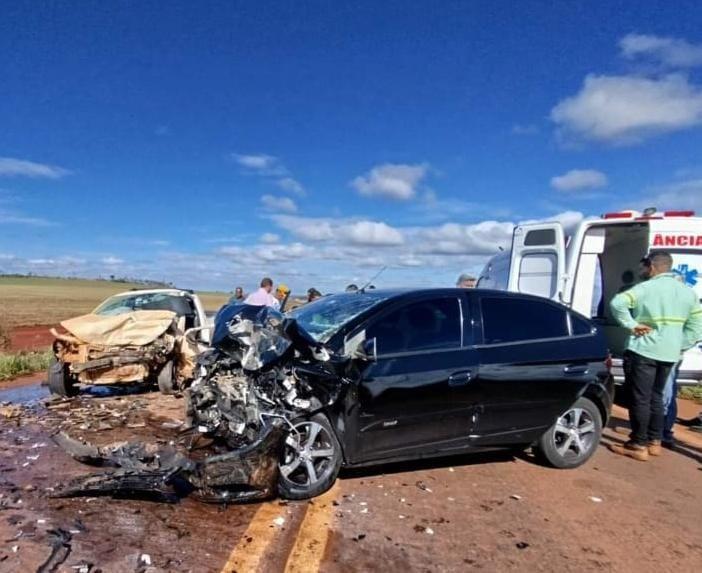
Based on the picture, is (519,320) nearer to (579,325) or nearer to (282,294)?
(579,325)

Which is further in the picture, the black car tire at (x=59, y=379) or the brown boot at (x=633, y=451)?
the black car tire at (x=59, y=379)

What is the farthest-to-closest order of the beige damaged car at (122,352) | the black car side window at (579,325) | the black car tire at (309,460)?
the beige damaged car at (122,352) < the black car side window at (579,325) < the black car tire at (309,460)

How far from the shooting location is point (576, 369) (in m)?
5.14

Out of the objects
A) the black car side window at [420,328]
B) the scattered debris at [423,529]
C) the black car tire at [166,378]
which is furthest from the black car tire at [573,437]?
the black car tire at [166,378]

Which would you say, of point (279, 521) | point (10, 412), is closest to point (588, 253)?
point (279, 521)

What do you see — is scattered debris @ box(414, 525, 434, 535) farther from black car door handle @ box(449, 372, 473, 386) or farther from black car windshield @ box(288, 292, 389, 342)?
black car windshield @ box(288, 292, 389, 342)

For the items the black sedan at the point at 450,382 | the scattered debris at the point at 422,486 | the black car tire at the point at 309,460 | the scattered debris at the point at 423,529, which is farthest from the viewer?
the scattered debris at the point at 422,486

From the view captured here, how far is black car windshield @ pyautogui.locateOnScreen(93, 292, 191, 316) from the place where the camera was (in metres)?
9.74

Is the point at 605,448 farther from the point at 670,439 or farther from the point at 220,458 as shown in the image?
the point at 220,458

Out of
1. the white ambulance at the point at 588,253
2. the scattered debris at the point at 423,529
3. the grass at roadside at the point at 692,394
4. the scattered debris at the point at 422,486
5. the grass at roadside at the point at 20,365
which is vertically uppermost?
the white ambulance at the point at 588,253

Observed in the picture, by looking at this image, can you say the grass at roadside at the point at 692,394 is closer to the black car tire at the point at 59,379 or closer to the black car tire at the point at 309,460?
the black car tire at the point at 309,460

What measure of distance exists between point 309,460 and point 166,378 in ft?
15.1

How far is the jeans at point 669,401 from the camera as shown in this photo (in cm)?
575

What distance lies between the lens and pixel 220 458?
145 inches
